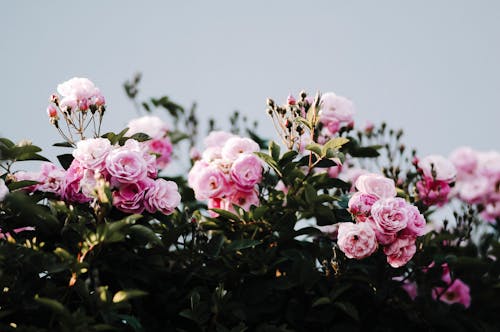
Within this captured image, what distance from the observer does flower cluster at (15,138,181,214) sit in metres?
2.23

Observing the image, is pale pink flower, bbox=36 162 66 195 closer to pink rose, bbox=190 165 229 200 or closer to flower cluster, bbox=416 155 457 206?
pink rose, bbox=190 165 229 200

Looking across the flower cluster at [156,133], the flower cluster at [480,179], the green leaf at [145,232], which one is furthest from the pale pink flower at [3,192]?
the flower cluster at [480,179]

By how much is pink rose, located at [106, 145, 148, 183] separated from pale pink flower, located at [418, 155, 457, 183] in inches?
66.9

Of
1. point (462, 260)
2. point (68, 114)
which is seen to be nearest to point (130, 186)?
A: point (68, 114)

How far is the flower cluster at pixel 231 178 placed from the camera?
103 inches

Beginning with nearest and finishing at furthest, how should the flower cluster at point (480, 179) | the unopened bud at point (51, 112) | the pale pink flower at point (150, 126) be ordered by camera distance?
the unopened bud at point (51, 112) < the pale pink flower at point (150, 126) < the flower cluster at point (480, 179)

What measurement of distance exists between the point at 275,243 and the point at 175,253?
43cm

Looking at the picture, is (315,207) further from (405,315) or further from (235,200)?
(405,315)

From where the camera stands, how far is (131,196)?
2262mm

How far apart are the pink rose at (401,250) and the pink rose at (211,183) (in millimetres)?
747

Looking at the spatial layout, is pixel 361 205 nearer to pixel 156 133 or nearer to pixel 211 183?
pixel 211 183

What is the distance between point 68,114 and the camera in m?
2.57

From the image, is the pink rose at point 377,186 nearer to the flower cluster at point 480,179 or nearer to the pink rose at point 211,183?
the pink rose at point 211,183

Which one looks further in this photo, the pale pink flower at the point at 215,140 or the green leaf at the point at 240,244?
the pale pink flower at the point at 215,140
